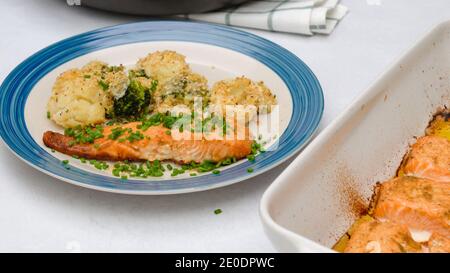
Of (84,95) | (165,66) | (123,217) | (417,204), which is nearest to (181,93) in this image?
(165,66)

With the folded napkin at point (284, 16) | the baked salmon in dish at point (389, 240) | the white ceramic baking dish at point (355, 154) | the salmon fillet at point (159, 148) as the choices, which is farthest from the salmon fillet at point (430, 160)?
the folded napkin at point (284, 16)

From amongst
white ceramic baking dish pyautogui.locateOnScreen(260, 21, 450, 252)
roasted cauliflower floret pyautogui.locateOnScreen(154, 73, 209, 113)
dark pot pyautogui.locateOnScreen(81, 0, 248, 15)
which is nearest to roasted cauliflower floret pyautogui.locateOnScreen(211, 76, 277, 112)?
roasted cauliflower floret pyautogui.locateOnScreen(154, 73, 209, 113)

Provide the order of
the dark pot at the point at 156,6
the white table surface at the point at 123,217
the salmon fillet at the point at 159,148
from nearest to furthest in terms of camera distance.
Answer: the white table surface at the point at 123,217
the salmon fillet at the point at 159,148
the dark pot at the point at 156,6

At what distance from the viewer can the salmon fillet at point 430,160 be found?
1.37m

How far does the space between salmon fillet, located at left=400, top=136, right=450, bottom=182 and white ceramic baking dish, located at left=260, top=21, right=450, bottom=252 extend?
39 millimetres

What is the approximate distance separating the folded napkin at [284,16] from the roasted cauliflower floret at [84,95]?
0.58 meters

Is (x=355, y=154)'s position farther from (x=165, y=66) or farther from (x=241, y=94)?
(x=165, y=66)

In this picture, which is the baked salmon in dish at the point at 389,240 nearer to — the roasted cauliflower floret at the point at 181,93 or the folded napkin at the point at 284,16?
the roasted cauliflower floret at the point at 181,93

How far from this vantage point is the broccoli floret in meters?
1.66

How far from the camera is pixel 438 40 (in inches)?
62.8

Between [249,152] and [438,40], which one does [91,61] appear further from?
[438,40]

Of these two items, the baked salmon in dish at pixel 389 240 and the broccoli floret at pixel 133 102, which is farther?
the broccoli floret at pixel 133 102

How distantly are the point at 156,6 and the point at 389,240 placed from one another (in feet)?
4.15

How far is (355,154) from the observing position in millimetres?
1308
